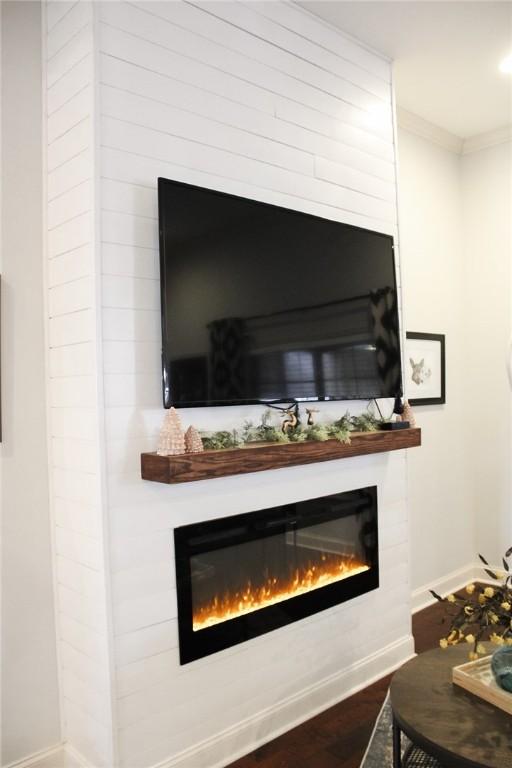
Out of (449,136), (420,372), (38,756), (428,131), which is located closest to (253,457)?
(38,756)

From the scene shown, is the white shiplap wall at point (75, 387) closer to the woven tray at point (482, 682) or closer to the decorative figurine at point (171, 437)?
the decorative figurine at point (171, 437)

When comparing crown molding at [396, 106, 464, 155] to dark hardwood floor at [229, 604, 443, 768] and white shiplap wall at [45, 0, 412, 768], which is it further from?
dark hardwood floor at [229, 604, 443, 768]

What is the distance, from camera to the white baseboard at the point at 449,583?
12.3ft

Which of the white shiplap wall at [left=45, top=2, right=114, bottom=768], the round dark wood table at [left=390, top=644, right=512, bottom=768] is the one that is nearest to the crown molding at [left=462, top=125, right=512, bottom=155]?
the white shiplap wall at [left=45, top=2, right=114, bottom=768]

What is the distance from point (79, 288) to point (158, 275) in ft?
0.91

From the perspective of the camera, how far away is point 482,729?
1.67m

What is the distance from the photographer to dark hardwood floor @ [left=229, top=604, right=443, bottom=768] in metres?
2.25

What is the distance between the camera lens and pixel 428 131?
4.01m

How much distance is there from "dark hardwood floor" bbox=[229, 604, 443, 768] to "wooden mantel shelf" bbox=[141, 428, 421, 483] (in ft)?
3.66

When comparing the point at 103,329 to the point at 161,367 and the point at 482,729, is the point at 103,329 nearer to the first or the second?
the point at 161,367

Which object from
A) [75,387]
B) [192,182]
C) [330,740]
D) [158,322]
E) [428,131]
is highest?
[428,131]

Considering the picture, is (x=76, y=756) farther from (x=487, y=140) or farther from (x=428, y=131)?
(x=487, y=140)

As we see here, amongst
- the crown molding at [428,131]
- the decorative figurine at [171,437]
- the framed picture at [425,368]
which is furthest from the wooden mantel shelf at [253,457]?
the crown molding at [428,131]

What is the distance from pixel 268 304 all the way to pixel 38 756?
1884 millimetres
